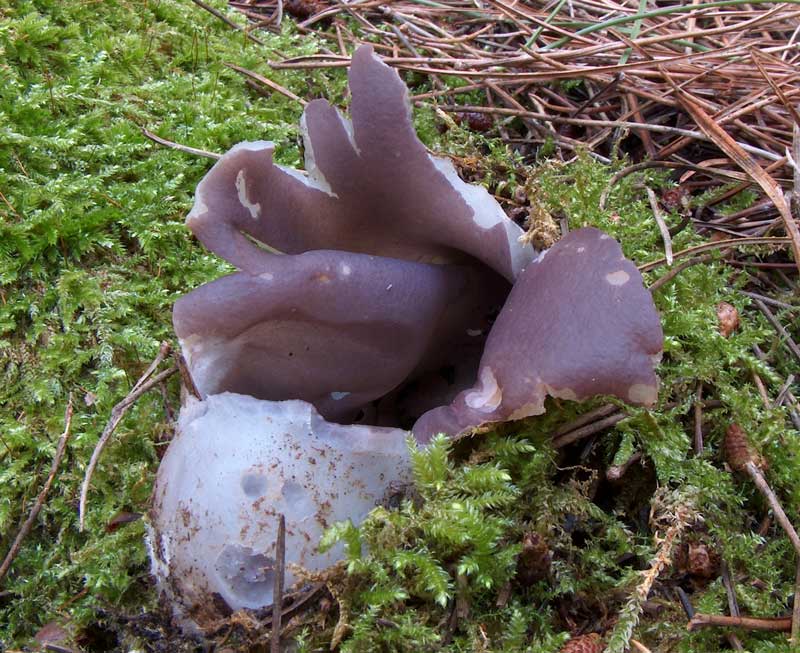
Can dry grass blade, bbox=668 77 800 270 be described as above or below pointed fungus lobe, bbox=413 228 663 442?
below

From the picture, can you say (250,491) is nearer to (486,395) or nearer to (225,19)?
(486,395)

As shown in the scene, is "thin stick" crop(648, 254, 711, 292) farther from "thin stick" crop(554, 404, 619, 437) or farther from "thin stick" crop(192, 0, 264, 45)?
"thin stick" crop(192, 0, 264, 45)

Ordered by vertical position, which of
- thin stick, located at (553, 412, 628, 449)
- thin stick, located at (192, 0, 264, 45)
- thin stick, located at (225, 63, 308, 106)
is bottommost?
thin stick, located at (553, 412, 628, 449)

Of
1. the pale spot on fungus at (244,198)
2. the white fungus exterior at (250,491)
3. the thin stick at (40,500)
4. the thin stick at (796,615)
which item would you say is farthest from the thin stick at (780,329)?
the thin stick at (40,500)

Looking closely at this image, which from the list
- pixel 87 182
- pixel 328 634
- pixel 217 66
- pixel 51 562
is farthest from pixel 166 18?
pixel 328 634

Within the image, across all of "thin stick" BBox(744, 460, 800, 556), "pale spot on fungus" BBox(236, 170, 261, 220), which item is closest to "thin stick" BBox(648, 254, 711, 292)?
"thin stick" BBox(744, 460, 800, 556)

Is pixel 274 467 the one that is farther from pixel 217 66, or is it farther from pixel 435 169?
pixel 217 66
